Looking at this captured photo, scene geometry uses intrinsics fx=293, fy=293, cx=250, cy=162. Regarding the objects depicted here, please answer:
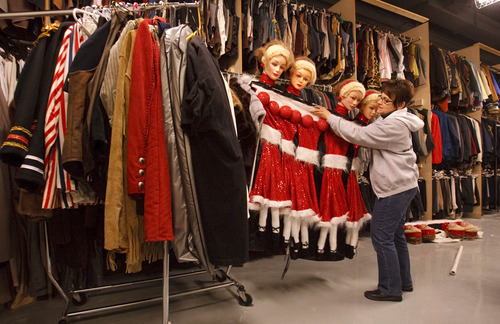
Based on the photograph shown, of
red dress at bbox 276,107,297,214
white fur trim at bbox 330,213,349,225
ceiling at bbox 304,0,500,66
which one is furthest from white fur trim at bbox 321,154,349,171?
ceiling at bbox 304,0,500,66

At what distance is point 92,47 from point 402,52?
13.8ft

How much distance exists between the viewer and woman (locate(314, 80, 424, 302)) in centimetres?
194

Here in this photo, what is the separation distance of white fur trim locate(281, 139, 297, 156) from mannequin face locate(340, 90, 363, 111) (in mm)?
533

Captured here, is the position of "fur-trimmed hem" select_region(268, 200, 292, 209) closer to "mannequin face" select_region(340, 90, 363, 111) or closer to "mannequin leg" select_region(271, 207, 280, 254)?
"mannequin leg" select_region(271, 207, 280, 254)

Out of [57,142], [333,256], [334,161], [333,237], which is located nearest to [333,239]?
[333,237]

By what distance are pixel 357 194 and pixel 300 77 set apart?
921 millimetres

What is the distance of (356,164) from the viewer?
2.13m

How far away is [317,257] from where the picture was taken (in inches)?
78.3

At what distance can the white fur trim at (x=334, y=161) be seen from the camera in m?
2.03

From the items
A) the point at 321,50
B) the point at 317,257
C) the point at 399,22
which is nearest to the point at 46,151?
the point at 317,257

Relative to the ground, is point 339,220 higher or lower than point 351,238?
higher

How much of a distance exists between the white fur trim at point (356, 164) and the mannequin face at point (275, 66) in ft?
2.75

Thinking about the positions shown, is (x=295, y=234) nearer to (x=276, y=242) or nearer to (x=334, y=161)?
(x=276, y=242)

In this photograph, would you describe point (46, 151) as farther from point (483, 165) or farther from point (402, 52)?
point (483, 165)
